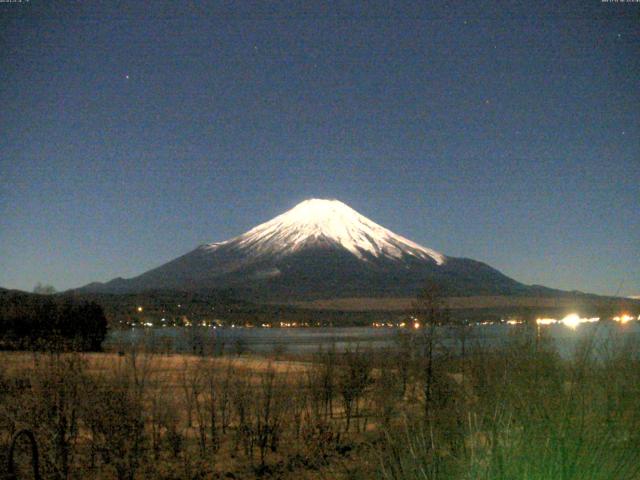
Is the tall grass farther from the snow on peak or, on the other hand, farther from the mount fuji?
the snow on peak

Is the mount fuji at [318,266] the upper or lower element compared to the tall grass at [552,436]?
upper

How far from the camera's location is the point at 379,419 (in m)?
10.4

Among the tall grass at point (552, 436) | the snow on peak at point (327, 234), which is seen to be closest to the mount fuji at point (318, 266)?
the snow on peak at point (327, 234)

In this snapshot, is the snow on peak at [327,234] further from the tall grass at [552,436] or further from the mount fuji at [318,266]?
the tall grass at [552,436]

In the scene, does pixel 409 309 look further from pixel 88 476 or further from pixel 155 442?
pixel 88 476

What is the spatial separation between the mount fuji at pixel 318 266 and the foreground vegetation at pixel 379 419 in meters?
115

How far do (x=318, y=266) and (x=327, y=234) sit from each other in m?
19.0

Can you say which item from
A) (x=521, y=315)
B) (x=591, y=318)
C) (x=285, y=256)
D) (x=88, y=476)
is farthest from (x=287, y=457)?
(x=285, y=256)

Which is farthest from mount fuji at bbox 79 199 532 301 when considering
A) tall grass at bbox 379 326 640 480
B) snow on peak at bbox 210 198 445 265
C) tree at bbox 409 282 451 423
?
tall grass at bbox 379 326 640 480

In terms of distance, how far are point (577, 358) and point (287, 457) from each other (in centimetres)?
982

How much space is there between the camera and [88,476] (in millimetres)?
11406

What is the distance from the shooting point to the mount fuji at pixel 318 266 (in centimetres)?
14038

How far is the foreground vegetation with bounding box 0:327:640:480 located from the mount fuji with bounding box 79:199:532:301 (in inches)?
4509

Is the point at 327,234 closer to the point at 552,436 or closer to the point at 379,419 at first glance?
the point at 379,419
